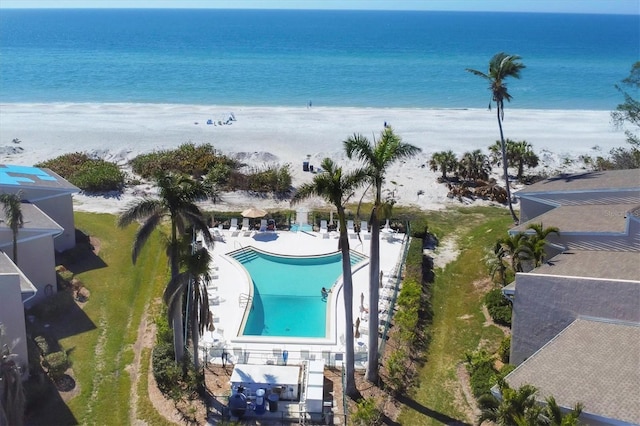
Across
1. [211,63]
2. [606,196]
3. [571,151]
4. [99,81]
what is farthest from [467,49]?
[606,196]

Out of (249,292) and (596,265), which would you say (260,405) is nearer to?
(249,292)

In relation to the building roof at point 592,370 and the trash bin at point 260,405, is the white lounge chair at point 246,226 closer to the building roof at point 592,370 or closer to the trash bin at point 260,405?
the trash bin at point 260,405

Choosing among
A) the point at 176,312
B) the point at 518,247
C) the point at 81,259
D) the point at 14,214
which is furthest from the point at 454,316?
the point at 14,214

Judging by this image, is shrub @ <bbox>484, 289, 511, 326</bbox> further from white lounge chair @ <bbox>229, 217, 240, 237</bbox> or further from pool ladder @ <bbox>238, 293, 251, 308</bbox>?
white lounge chair @ <bbox>229, 217, 240, 237</bbox>

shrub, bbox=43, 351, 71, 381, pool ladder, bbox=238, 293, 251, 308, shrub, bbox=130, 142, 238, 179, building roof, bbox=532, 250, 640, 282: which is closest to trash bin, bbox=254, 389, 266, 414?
shrub, bbox=43, 351, 71, 381

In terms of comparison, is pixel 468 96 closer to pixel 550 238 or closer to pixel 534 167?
pixel 534 167

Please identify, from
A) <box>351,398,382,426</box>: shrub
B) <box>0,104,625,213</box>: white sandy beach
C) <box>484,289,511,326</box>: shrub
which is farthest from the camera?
<box>0,104,625,213</box>: white sandy beach
